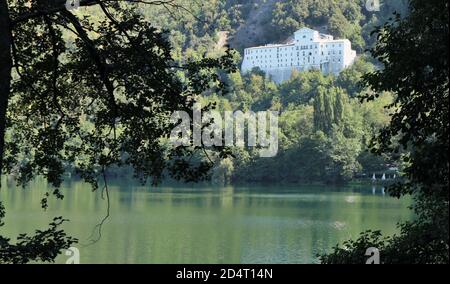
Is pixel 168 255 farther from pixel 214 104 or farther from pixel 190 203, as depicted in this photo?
pixel 190 203

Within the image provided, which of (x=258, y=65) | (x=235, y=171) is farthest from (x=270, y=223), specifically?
(x=258, y=65)

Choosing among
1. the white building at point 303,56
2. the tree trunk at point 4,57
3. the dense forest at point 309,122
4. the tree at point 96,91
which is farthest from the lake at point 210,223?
the white building at point 303,56

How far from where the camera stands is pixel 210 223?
26.8 metres

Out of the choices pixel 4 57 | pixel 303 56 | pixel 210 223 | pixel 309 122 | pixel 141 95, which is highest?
pixel 303 56

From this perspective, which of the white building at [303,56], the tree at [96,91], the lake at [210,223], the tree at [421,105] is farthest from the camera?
the white building at [303,56]

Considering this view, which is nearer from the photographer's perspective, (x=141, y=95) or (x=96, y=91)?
(x=141, y=95)

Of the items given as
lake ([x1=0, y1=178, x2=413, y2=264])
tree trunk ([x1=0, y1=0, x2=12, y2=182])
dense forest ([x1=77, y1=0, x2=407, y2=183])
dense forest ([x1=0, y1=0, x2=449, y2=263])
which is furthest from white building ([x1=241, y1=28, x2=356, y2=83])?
tree trunk ([x1=0, y1=0, x2=12, y2=182])

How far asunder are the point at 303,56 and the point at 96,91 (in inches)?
3696

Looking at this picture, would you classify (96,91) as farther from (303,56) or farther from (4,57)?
(303,56)

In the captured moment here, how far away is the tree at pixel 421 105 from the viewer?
389cm

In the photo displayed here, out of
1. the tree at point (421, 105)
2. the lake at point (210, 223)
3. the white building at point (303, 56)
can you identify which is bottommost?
the lake at point (210, 223)

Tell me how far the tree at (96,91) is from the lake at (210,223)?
598 cm

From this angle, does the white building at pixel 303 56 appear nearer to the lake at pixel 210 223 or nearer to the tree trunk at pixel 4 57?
the lake at pixel 210 223

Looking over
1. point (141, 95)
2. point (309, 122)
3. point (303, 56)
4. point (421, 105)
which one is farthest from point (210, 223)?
point (303, 56)
